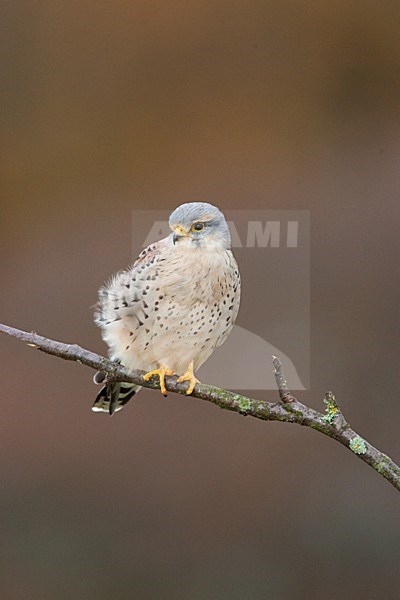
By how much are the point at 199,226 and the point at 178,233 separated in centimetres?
5

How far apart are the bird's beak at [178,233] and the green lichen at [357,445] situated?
0.60 meters

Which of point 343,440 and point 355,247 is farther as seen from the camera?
point 355,247

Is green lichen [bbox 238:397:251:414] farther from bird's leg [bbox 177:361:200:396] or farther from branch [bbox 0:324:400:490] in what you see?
bird's leg [bbox 177:361:200:396]

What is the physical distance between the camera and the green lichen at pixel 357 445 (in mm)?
1478

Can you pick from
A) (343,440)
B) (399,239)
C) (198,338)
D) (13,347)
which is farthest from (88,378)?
(343,440)

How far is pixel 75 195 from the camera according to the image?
3.87m

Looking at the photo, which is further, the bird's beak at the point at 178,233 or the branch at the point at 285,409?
the bird's beak at the point at 178,233

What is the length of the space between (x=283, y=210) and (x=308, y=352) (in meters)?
0.60

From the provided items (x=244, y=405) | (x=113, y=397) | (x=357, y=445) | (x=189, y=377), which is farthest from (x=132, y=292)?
(x=357, y=445)

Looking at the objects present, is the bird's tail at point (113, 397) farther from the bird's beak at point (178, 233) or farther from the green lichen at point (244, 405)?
A: the green lichen at point (244, 405)

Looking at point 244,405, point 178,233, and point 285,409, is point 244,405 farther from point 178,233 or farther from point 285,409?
point 178,233

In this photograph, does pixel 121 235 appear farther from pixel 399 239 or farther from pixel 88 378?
pixel 399 239

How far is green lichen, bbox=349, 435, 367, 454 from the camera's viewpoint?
4.85 feet

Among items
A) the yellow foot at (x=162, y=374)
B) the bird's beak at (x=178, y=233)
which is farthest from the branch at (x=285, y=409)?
the bird's beak at (x=178, y=233)
